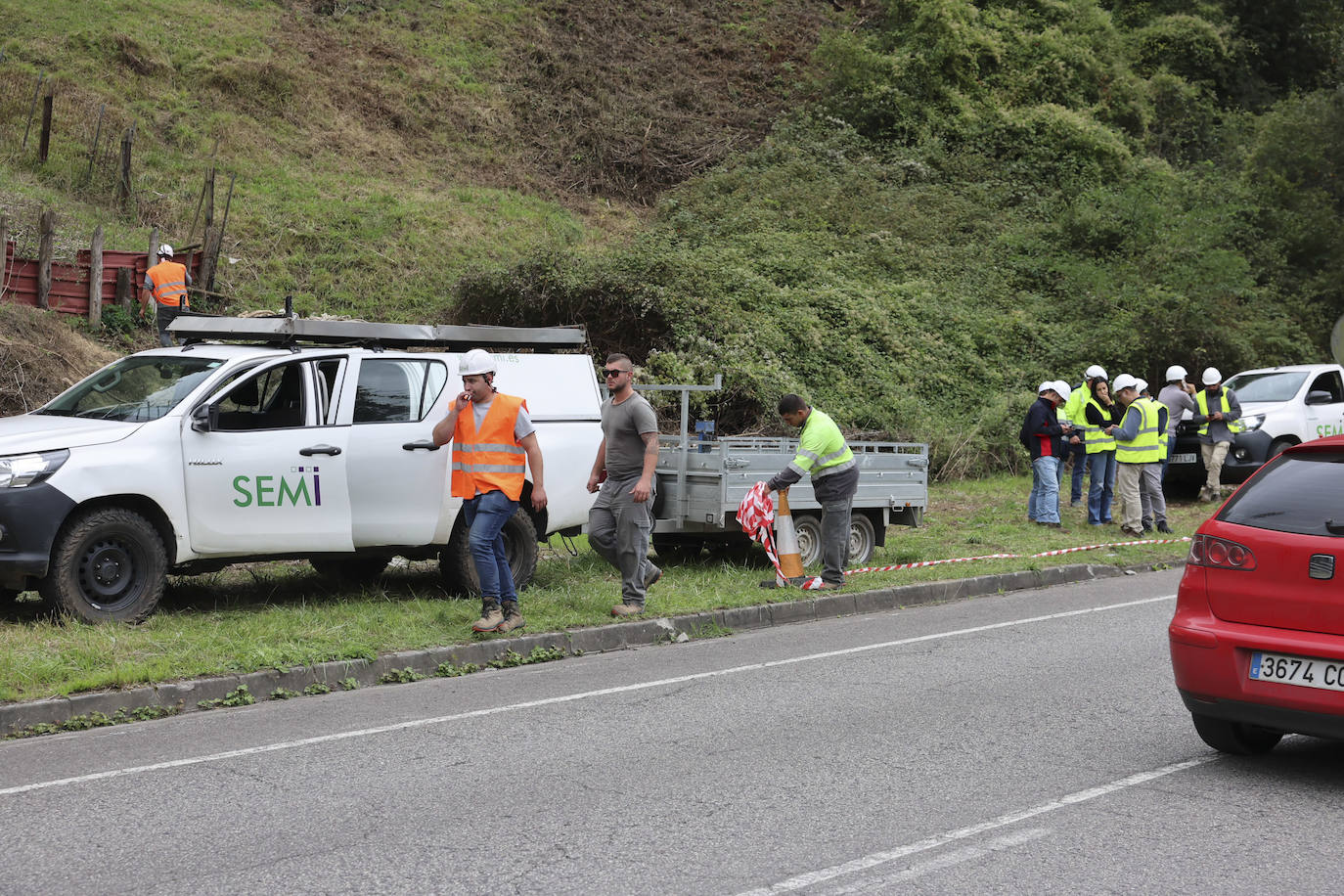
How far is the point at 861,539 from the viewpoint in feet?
42.8

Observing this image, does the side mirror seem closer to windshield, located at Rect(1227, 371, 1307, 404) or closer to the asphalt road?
the asphalt road

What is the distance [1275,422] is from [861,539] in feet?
29.2

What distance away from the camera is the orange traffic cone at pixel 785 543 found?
11.2 meters

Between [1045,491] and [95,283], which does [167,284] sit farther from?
[1045,491]

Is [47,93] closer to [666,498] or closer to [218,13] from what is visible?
[218,13]

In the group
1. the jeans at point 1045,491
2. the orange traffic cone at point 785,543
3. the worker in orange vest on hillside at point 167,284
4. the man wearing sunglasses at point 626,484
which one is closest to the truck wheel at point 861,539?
the orange traffic cone at point 785,543

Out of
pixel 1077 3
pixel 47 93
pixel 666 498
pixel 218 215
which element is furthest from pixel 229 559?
pixel 1077 3

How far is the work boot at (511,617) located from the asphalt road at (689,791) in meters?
0.64

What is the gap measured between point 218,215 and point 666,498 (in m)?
16.0

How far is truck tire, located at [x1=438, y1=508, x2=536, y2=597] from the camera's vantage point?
10320mm

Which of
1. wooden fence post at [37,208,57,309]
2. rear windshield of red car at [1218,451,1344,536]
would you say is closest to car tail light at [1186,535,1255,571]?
rear windshield of red car at [1218,451,1344,536]

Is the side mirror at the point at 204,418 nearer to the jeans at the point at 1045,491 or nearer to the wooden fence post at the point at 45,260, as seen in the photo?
the jeans at the point at 1045,491

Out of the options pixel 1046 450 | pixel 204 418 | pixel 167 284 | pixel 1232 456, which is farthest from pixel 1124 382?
pixel 167 284

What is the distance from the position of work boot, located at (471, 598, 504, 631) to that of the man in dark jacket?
28.7 ft
